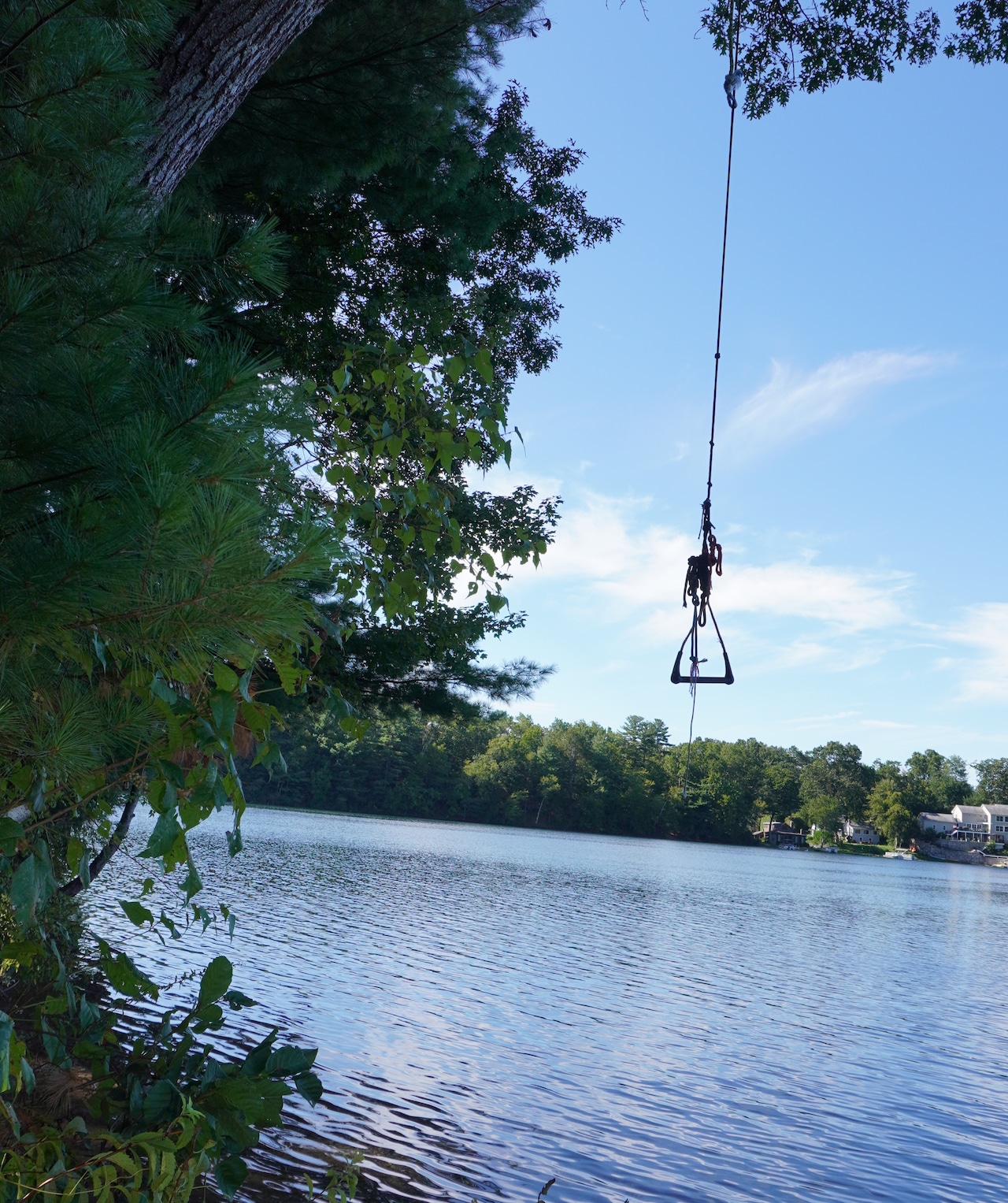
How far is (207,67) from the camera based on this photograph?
260cm

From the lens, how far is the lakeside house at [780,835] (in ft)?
347

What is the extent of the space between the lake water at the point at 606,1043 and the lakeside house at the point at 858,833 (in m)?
111

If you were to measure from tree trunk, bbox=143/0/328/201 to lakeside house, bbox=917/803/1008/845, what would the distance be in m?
135

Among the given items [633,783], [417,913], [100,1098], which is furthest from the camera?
[633,783]

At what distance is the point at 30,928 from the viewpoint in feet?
10.8

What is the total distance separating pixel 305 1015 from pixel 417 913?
9.40 meters

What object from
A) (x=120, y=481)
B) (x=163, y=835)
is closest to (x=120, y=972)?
(x=163, y=835)

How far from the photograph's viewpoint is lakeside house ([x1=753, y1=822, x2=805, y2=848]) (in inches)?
4163

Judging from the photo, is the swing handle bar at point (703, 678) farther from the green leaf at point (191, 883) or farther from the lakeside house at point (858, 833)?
the lakeside house at point (858, 833)

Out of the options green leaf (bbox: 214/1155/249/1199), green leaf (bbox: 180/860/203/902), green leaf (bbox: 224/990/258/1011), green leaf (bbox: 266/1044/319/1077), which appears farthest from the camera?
green leaf (bbox: 224/990/258/1011)

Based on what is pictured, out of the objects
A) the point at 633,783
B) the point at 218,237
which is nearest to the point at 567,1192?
the point at 218,237

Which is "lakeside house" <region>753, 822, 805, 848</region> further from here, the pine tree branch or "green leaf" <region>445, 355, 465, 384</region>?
"green leaf" <region>445, 355, 465, 384</region>

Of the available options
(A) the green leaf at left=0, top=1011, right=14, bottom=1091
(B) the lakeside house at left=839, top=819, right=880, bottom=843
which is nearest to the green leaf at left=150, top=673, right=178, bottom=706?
(A) the green leaf at left=0, top=1011, right=14, bottom=1091

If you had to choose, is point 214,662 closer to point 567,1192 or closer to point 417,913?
point 567,1192
